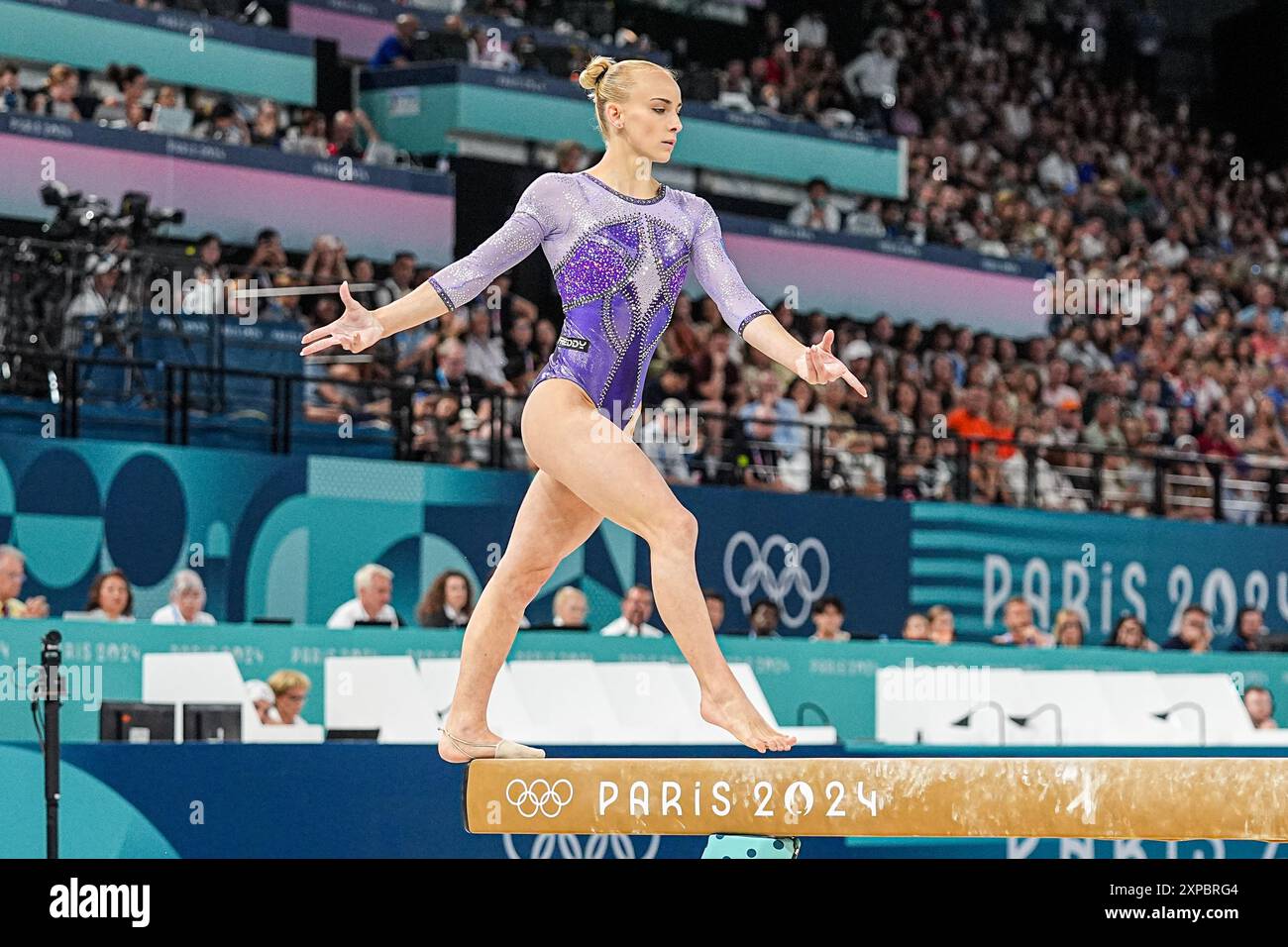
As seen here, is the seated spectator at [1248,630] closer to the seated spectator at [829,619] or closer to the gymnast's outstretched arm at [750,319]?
the seated spectator at [829,619]

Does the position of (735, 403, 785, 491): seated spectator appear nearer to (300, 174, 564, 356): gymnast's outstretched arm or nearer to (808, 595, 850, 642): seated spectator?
(808, 595, 850, 642): seated spectator

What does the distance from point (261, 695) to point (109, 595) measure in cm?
119

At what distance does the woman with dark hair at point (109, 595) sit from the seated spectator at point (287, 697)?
1000 millimetres

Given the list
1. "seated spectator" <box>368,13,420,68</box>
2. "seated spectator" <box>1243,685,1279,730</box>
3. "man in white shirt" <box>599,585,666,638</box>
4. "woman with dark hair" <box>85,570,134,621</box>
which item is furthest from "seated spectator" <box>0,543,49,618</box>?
"seated spectator" <box>368,13,420,68</box>

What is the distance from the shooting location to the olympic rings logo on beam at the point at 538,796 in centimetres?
500

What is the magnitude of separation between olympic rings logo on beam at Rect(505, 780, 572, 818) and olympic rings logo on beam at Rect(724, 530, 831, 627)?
7514 millimetres

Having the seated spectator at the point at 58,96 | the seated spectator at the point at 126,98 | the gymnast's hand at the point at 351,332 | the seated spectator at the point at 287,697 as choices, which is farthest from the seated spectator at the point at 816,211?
the gymnast's hand at the point at 351,332

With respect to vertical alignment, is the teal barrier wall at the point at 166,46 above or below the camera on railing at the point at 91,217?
above

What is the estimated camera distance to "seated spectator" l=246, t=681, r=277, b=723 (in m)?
8.77

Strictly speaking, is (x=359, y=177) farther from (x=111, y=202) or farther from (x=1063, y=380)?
(x=1063, y=380)

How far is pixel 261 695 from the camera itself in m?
8.83

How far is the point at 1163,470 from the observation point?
575 inches

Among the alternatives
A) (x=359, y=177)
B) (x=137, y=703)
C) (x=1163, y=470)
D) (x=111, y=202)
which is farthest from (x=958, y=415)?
(x=137, y=703)

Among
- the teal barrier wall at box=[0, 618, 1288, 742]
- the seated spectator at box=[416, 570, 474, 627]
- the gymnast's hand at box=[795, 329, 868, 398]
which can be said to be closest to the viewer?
the gymnast's hand at box=[795, 329, 868, 398]
